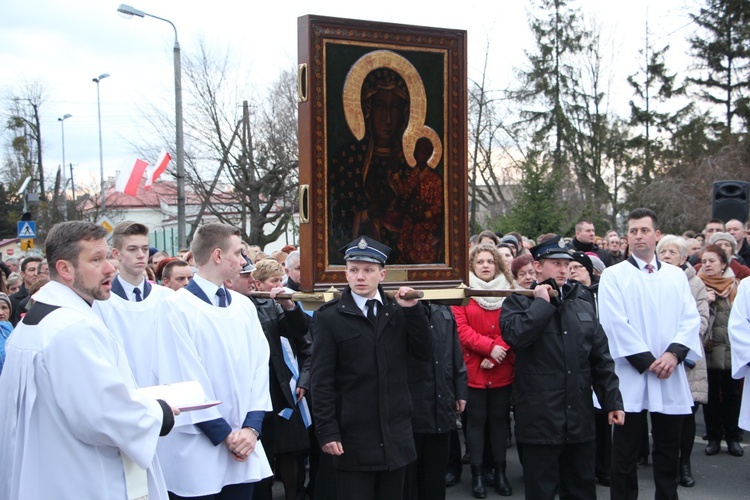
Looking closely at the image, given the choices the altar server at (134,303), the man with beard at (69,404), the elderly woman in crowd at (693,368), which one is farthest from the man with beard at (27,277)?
the elderly woman in crowd at (693,368)

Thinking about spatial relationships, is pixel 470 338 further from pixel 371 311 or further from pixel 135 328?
pixel 135 328

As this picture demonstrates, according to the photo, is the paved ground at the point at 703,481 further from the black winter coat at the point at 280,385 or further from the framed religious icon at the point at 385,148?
the framed religious icon at the point at 385,148

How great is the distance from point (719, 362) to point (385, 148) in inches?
220

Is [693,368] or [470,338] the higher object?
[470,338]

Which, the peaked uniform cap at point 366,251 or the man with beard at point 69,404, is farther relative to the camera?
the peaked uniform cap at point 366,251

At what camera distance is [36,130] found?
166 ft

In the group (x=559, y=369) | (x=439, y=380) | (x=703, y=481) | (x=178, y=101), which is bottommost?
(x=703, y=481)

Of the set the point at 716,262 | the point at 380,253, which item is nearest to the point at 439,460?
the point at 380,253

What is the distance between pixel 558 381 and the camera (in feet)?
19.9

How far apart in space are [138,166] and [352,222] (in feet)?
62.4

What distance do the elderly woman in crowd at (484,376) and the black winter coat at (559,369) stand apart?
139cm

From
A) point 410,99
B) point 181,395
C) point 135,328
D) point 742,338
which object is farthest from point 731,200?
Answer: point 181,395

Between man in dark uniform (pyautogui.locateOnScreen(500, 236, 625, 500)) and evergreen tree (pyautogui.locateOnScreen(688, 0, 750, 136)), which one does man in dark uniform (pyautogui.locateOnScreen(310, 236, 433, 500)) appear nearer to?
man in dark uniform (pyautogui.locateOnScreen(500, 236, 625, 500))

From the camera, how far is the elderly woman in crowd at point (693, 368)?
7879 mm
